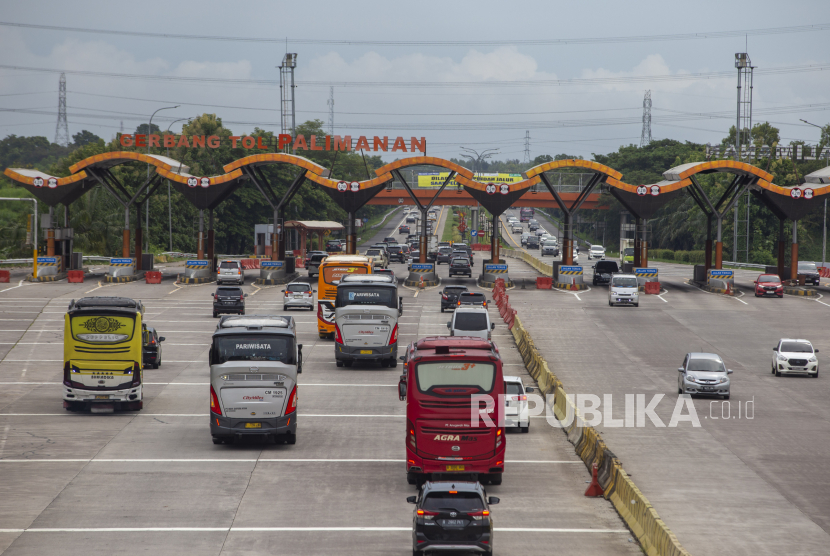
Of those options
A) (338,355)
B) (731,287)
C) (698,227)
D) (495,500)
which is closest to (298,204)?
(698,227)

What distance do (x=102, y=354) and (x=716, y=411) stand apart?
19.5 metres

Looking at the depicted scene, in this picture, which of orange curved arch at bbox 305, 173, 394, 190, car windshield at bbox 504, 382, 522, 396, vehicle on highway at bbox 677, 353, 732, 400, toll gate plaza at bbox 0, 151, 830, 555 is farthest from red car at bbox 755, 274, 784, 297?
car windshield at bbox 504, 382, 522, 396

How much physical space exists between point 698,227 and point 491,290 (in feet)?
189

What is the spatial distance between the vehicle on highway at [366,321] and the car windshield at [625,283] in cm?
2705

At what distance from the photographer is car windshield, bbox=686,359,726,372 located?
3294 centimetres

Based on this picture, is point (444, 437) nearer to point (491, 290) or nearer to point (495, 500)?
point (495, 500)

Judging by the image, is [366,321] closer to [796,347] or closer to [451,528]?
[796,347]

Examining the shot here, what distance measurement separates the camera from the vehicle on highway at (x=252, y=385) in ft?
79.2

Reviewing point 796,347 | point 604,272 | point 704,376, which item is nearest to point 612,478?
point 704,376

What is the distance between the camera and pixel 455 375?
20625 millimetres

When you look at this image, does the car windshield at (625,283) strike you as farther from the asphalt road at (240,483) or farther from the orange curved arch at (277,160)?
the asphalt road at (240,483)

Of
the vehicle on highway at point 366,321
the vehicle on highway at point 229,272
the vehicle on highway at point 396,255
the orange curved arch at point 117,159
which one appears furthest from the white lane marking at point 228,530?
the vehicle on highway at point 396,255

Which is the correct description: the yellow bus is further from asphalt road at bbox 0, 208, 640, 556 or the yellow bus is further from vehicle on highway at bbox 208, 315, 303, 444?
vehicle on highway at bbox 208, 315, 303, 444

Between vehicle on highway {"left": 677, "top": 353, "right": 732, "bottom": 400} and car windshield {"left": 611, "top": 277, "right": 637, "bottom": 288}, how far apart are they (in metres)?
28.5
